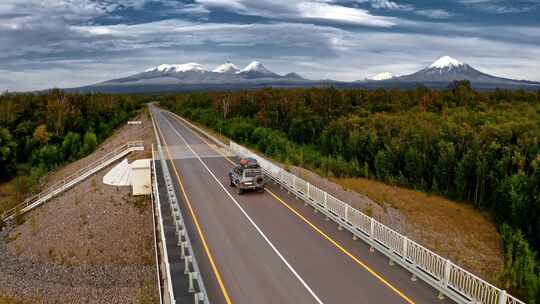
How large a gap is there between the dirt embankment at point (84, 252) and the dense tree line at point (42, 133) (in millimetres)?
17490

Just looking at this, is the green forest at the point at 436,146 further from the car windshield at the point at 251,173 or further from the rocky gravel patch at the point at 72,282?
the rocky gravel patch at the point at 72,282

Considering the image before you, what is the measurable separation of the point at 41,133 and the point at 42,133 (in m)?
0.15

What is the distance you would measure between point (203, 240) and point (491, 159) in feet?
102

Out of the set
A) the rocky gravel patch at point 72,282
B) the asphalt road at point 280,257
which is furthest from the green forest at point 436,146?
the rocky gravel patch at point 72,282

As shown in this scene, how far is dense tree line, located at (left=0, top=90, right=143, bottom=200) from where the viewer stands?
198 ft

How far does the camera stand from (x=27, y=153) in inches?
2537

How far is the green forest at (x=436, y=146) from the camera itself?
31578 mm

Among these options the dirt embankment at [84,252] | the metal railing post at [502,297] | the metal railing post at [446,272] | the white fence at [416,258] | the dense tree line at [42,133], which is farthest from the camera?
the dense tree line at [42,133]

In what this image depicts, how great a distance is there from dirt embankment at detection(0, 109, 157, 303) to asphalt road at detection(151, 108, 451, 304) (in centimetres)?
566

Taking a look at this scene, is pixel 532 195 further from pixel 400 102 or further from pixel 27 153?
pixel 27 153

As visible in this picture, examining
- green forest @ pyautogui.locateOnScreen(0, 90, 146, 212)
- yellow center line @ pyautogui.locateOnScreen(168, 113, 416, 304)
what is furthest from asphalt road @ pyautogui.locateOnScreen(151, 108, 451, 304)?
green forest @ pyautogui.locateOnScreen(0, 90, 146, 212)

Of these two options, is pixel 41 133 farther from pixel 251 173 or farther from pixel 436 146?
pixel 436 146

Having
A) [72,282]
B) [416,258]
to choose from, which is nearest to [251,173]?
A: [72,282]

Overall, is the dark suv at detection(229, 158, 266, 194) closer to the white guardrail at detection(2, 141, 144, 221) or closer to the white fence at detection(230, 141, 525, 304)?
the white fence at detection(230, 141, 525, 304)
